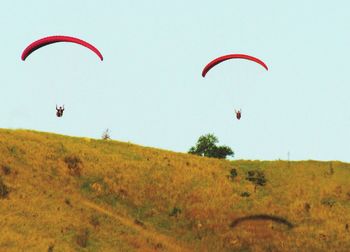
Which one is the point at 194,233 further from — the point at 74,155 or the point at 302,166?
the point at 302,166

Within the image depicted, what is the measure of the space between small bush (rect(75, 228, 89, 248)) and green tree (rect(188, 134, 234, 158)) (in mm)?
61521

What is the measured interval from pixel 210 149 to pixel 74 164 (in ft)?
161

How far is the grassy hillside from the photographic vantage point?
3238 centimetres

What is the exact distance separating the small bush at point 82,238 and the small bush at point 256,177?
22.3 m

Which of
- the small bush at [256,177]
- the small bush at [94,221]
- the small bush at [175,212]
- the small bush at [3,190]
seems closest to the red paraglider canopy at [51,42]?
the small bush at [3,190]

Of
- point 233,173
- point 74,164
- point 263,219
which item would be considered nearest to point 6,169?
point 74,164

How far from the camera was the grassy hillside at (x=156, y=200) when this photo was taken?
32.4 m

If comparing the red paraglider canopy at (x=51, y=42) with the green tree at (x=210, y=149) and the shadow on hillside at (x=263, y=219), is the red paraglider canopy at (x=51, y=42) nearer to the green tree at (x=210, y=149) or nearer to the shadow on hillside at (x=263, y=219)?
the shadow on hillside at (x=263, y=219)

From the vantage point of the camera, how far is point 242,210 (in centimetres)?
4153

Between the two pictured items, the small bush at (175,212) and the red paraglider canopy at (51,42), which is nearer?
the red paraglider canopy at (51,42)

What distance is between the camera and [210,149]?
92875 mm

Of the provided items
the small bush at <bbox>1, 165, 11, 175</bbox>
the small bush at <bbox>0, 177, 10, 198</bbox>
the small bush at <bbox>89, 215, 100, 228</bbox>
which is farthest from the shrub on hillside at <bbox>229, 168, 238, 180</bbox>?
the small bush at <bbox>0, 177, 10, 198</bbox>

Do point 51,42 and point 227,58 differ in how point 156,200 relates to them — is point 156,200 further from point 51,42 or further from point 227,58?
point 51,42

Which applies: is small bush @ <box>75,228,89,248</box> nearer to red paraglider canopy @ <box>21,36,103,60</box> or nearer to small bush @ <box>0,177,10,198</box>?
small bush @ <box>0,177,10,198</box>
